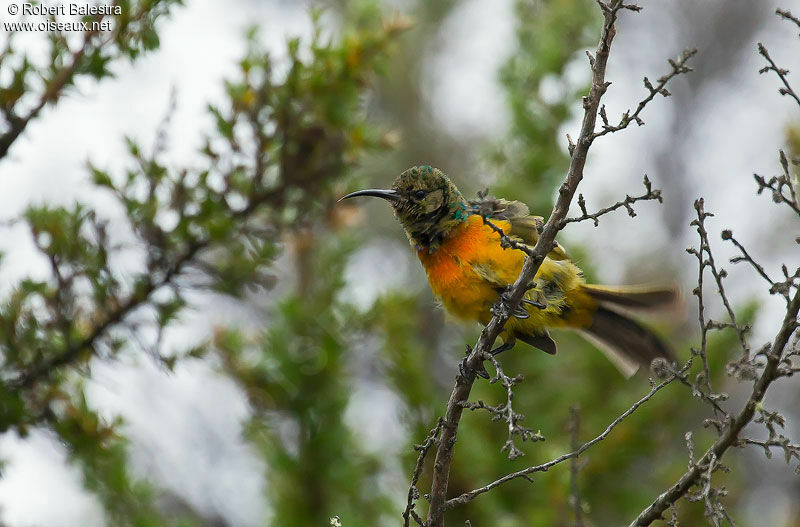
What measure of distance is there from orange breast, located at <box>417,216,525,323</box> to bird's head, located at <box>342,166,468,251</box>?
6 cm

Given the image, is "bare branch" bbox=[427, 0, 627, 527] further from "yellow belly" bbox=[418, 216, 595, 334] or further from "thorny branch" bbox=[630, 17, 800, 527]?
"yellow belly" bbox=[418, 216, 595, 334]

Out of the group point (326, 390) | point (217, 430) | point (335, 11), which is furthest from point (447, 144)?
point (326, 390)

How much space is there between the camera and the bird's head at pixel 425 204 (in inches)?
163

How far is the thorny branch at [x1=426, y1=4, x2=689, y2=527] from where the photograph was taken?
2.48m

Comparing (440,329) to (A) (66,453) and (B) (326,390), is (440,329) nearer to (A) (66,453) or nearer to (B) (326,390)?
(B) (326,390)

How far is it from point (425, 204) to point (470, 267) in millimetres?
426

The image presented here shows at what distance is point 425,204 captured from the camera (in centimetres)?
417

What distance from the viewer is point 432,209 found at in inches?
164

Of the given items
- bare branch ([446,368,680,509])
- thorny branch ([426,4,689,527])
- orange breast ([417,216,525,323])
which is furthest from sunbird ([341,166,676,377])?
bare branch ([446,368,680,509])

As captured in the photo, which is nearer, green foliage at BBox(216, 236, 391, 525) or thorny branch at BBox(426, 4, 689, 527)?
thorny branch at BBox(426, 4, 689, 527)

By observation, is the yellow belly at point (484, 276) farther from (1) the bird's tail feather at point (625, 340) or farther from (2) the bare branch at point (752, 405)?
(2) the bare branch at point (752, 405)

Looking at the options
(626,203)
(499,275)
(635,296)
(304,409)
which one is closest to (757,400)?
(626,203)

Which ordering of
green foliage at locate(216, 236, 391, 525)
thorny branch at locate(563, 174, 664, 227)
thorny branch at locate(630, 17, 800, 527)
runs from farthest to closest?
green foliage at locate(216, 236, 391, 525)
thorny branch at locate(563, 174, 664, 227)
thorny branch at locate(630, 17, 800, 527)

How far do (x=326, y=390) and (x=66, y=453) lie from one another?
1615 mm
